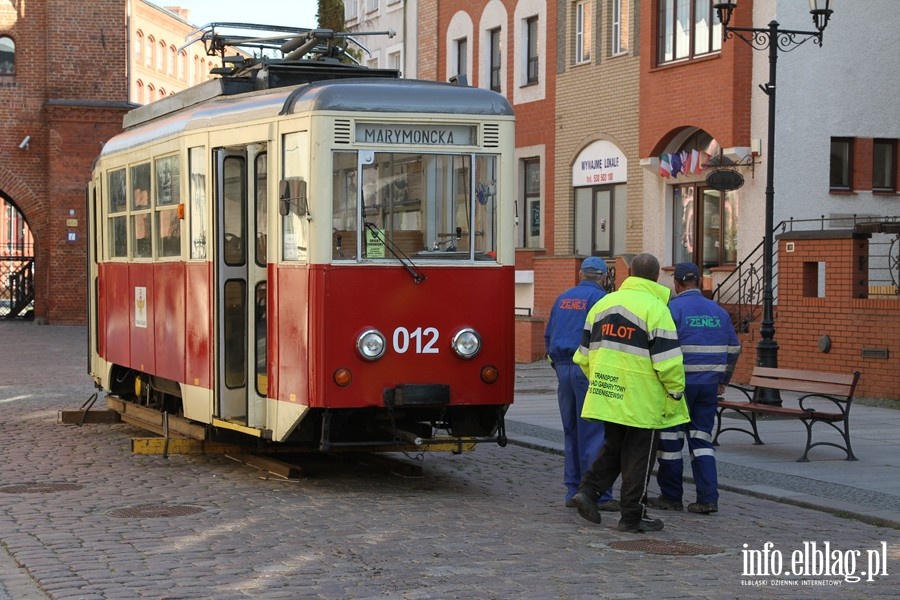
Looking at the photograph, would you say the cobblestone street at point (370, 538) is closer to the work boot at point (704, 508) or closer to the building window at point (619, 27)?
the work boot at point (704, 508)

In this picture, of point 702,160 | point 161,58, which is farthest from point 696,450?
point 161,58

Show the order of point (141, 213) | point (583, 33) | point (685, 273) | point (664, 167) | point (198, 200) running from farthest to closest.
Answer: point (583, 33)
point (664, 167)
point (141, 213)
point (198, 200)
point (685, 273)

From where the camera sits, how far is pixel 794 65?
25.0m

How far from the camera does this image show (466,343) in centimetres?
1152

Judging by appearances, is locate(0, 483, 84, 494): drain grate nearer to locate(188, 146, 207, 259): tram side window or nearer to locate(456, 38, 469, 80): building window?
locate(188, 146, 207, 259): tram side window

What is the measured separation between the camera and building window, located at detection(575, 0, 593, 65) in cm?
3084

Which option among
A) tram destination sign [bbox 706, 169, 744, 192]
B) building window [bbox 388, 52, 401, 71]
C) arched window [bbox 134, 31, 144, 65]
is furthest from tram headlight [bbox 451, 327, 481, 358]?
arched window [bbox 134, 31, 144, 65]

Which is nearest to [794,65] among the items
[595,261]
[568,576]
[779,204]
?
[779,204]

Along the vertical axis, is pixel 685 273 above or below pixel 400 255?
below

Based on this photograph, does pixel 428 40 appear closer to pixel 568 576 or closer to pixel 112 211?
pixel 112 211

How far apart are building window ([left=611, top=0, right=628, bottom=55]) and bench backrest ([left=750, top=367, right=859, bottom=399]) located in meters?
15.4

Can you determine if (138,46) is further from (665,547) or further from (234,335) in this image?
(665,547)

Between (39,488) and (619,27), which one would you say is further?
(619,27)

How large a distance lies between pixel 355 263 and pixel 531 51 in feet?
75.6
